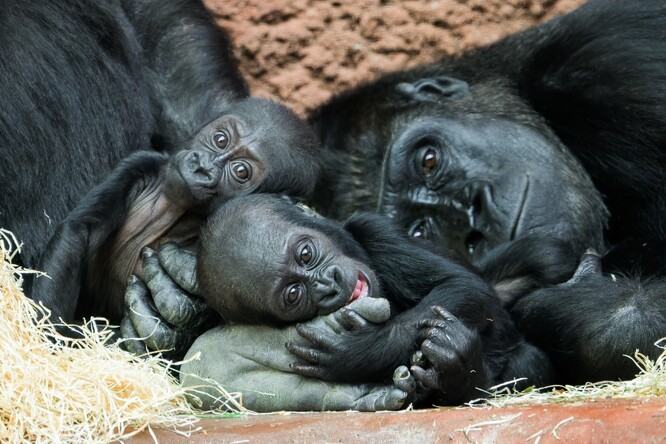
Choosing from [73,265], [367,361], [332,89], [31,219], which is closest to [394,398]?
[367,361]

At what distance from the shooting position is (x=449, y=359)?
2777mm

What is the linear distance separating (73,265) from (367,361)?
1.03 metres

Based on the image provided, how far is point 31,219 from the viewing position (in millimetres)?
3596

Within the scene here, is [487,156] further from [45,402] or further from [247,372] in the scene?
[45,402]

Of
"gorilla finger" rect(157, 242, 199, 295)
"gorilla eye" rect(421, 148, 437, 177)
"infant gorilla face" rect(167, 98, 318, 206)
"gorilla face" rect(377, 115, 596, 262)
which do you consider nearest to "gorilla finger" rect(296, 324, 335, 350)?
"gorilla finger" rect(157, 242, 199, 295)

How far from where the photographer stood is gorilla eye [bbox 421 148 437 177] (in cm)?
413

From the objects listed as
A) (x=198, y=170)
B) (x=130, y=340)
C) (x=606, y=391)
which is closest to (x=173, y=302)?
(x=130, y=340)

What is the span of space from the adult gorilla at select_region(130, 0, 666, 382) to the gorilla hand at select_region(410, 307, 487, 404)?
2.15 ft

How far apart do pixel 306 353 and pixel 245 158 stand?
898mm

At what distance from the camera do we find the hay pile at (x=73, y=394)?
2.61 m

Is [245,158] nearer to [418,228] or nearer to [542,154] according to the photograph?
[418,228]

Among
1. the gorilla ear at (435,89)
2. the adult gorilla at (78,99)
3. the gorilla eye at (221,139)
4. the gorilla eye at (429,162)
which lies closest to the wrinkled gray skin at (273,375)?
the gorilla eye at (221,139)

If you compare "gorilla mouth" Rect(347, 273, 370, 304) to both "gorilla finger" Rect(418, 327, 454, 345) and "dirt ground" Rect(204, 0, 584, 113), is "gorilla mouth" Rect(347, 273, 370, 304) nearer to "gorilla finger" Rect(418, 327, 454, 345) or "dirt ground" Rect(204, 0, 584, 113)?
"gorilla finger" Rect(418, 327, 454, 345)

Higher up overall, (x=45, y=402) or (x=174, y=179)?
(x=174, y=179)
